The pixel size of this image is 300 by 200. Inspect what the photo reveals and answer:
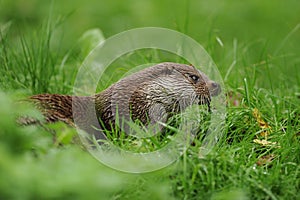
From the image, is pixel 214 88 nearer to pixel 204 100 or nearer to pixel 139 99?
pixel 204 100

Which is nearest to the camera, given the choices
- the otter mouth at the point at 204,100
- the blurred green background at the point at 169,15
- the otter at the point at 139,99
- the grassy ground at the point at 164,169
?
the grassy ground at the point at 164,169

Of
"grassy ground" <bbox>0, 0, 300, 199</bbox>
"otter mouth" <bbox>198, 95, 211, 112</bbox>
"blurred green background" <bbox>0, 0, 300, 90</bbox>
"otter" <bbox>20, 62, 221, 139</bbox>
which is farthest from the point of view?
"blurred green background" <bbox>0, 0, 300, 90</bbox>

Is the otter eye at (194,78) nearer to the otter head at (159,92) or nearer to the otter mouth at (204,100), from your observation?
the otter head at (159,92)

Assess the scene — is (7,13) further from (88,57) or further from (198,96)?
Answer: (198,96)

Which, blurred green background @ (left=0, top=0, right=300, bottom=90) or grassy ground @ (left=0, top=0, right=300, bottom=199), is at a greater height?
grassy ground @ (left=0, top=0, right=300, bottom=199)

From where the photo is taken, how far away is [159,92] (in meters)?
4.25

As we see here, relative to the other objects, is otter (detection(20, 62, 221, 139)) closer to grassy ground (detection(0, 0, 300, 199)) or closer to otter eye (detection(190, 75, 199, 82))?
otter eye (detection(190, 75, 199, 82))

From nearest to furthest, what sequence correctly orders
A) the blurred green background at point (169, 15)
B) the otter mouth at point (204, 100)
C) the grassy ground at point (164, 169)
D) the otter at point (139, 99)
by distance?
1. the grassy ground at point (164, 169)
2. the otter at point (139, 99)
3. the otter mouth at point (204, 100)
4. the blurred green background at point (169, 15)

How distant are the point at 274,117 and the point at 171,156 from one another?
103cm

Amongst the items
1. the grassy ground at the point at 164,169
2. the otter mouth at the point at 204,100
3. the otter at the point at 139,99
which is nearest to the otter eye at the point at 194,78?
the otter at the point at 139,99

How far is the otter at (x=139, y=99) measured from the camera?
163 inches

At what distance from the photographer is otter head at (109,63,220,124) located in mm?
4188

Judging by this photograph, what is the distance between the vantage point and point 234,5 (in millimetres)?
8609

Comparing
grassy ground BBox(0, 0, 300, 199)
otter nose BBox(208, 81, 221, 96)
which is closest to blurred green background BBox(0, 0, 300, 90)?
grassy ground BBox(0, 0, 300, 199)
